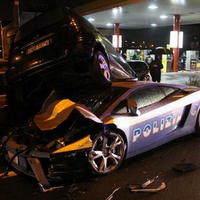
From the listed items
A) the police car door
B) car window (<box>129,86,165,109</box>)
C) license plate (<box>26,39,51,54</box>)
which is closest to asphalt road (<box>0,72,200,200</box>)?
the police car door

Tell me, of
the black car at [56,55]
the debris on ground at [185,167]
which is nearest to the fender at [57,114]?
the black car at [56,55]

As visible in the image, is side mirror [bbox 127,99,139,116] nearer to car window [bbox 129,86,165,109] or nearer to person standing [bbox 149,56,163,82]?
car window [bbox 129,86,165,109]

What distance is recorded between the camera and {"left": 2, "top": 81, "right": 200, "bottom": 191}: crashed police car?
3770mm

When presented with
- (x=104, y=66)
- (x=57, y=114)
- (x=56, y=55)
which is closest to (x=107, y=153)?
(x=57, y=114)

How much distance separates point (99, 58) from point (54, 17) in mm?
1065

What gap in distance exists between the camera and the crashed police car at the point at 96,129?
3770 millimetres

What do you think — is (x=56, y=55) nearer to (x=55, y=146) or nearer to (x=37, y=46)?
(x=37, y=46)

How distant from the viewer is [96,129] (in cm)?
404

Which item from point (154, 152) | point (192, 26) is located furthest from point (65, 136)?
point (192, 26)

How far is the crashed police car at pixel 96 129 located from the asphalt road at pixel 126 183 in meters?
0.17

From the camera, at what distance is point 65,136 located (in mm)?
3898

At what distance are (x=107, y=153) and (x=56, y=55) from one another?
185 centimetres

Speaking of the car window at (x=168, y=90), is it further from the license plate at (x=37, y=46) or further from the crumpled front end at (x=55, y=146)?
the license plate at (x=37, y=46)

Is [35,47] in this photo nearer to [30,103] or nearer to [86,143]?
[30,103]
